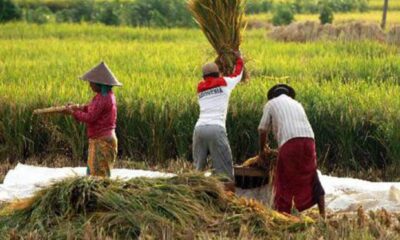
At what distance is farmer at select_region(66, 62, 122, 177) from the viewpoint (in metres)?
6.88

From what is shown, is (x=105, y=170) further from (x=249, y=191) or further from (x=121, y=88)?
(x=121, y=88)

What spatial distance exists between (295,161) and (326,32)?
12.8m

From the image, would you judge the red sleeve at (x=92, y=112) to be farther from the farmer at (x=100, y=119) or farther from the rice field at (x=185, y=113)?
the rice field at (x=185, y=113)

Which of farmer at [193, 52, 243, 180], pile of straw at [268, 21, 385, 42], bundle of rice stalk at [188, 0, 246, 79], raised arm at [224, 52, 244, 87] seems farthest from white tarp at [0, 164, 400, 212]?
pile of straw at [268, 21, 385, 42]

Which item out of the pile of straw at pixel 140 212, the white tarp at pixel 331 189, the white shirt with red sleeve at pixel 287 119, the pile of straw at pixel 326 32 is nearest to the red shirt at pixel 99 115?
the white tarp at pixel 331 189

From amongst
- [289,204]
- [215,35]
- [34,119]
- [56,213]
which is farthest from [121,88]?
[56,213]

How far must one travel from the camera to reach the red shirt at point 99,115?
685 cm

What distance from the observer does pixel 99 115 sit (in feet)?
22.6

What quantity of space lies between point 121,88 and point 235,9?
7.12 feet

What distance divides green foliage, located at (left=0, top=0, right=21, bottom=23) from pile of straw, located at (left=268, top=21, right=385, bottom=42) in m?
7.19


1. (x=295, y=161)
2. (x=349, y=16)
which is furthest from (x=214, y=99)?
(x=349, y=16)

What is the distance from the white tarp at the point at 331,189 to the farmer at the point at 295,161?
18.0 inches

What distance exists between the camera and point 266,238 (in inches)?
191

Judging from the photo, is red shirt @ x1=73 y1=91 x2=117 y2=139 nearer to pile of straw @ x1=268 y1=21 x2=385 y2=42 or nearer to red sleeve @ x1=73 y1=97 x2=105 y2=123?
red sleeve @ x1=73 y1=97 x2=105 y2=123
